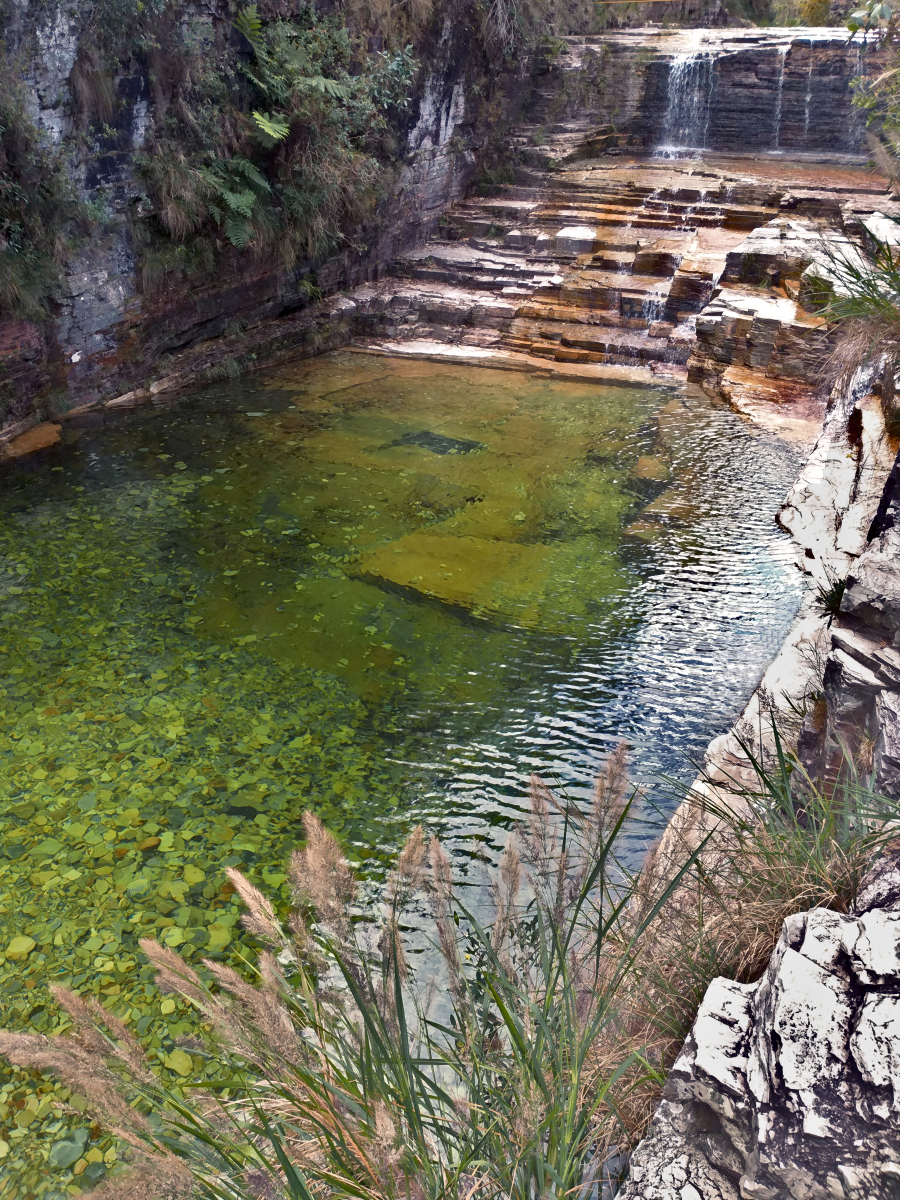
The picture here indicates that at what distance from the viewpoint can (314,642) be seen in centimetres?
504

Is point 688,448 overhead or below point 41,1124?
overhead

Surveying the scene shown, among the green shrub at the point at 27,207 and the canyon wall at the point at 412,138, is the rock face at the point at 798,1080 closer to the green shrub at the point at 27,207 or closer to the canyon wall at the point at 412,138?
the green shrub at the point at 27,207

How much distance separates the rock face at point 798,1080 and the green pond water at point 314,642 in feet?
4.97

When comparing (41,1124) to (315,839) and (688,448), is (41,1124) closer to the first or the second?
(315,839)

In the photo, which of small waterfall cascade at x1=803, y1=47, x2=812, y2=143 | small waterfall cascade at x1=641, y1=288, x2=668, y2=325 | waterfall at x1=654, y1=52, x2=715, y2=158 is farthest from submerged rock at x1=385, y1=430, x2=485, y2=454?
small waterfall cascade at x1=803, y1=47, x2=812, y2=143

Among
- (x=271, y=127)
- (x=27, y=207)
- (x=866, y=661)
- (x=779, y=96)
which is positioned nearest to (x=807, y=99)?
(x=779, y=96)

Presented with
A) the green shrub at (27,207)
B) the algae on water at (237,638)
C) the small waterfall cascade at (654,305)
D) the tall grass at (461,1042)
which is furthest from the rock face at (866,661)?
the small waterfall cascade at (654,305)

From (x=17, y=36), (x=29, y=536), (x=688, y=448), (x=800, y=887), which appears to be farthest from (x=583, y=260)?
(x=800, y=887)

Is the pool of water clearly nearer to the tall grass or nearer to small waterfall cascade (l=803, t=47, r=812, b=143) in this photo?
the tall grass

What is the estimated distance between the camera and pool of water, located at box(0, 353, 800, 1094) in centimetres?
363

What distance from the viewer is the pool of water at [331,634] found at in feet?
11.9

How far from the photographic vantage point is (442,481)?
7.06 metres

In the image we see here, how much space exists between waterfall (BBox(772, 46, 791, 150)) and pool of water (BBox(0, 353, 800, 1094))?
31.4 feet

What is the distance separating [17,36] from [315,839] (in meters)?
7.64
